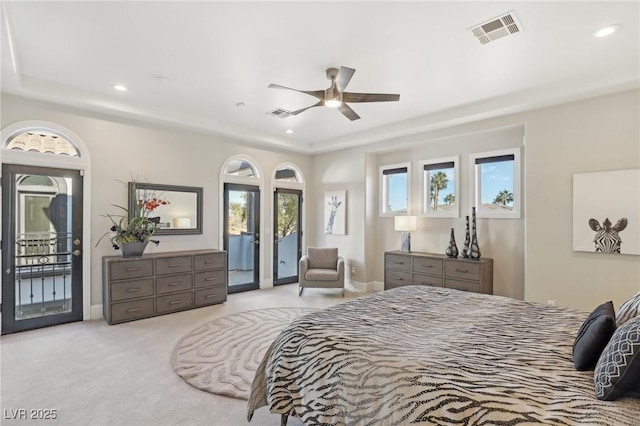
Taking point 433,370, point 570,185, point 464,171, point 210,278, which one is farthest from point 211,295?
point 570,185

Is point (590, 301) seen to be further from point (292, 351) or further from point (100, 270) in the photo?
point (100, 270)

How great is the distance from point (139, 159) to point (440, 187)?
496cm

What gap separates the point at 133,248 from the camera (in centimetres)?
448

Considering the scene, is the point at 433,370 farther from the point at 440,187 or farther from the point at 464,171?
the point at 440,187

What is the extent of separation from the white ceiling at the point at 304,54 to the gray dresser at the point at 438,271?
7.03 feet

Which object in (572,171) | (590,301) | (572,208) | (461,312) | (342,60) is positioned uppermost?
(342,60)

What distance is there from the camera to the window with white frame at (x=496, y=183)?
185 inches

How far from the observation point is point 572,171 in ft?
12.9

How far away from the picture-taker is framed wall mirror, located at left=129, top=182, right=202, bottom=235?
16.0ft

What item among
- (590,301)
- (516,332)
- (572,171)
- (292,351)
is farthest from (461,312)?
(572,171)

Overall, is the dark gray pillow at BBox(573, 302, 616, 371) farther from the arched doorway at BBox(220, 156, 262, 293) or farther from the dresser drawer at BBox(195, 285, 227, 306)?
the arched doorway at BBox(220, 156, 262, 293)

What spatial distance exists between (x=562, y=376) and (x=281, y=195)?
19.3ft

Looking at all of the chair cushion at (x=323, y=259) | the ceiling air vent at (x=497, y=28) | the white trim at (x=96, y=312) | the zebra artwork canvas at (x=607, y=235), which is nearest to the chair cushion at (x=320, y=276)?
the chair cushion at (x=323, y=259)

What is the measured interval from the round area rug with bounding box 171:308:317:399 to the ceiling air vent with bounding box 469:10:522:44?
3.59 m
